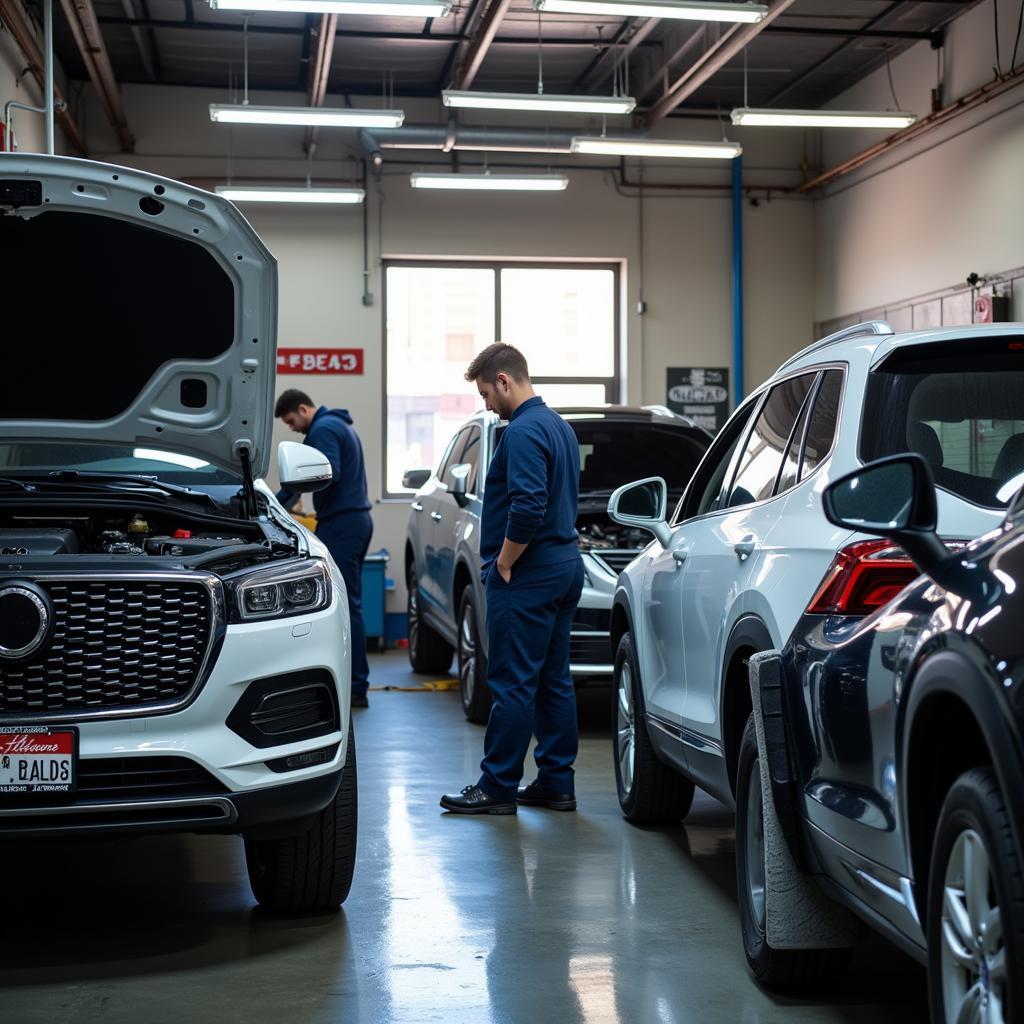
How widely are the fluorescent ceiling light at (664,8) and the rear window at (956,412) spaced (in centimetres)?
605

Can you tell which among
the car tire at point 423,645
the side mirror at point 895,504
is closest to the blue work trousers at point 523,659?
the side mirror at point 895,504

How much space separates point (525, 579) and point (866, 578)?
2647mm

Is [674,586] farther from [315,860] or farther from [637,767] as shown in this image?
[315,860]

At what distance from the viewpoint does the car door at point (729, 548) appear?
3.85 metres

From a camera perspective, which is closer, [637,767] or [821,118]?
[637,767]

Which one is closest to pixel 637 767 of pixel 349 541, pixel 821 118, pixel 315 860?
pixel 315 860

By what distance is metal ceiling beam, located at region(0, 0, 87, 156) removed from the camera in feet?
31.8

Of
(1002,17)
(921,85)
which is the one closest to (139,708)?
(1002,17)

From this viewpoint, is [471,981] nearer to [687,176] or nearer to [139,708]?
[139,708]

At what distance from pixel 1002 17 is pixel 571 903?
8949 millimetres

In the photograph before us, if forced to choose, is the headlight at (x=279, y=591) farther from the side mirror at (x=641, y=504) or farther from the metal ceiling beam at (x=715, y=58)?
the metal ceiling beam at (x=715, y=58)

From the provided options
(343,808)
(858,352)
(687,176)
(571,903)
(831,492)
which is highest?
(687,176)

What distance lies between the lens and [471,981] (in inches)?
146

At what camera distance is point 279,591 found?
12.6 feet
